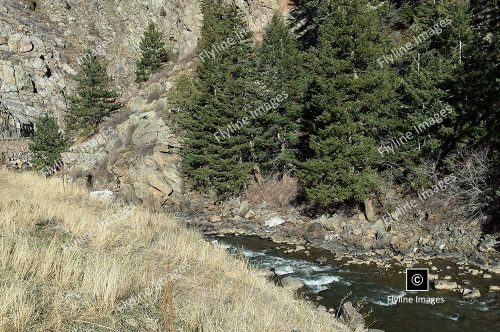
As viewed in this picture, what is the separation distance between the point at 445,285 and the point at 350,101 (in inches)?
385

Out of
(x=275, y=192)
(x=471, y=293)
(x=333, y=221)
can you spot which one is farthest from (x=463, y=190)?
(x=275, y=192)

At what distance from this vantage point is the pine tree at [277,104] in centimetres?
2683

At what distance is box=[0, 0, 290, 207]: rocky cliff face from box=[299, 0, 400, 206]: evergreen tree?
16.2 m

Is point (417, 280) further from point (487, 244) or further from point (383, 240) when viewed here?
point (383, 240)

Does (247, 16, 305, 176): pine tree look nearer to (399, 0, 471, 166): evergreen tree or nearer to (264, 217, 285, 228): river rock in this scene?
(264, 217, 285, 228): river rock

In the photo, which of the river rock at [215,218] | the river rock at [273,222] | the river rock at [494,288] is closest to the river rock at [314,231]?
the river rock at [273,222]

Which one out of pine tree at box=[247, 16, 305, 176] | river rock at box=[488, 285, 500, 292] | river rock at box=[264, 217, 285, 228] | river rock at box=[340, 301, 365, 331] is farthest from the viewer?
pine tree at box=[247, 16, 305, 176]

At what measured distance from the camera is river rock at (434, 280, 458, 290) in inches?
546

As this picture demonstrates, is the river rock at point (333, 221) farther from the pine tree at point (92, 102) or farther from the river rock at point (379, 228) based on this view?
the pine tree at point (92, 102)

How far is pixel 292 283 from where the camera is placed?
14.7m

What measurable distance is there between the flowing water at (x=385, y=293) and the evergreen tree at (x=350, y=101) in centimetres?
403

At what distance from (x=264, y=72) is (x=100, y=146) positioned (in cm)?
2072

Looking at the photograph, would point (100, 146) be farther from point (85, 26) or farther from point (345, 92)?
point (85, 26)

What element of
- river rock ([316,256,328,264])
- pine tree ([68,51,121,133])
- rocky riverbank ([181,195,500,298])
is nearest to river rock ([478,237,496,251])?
rocky riverbank ([181,195,500,298])
